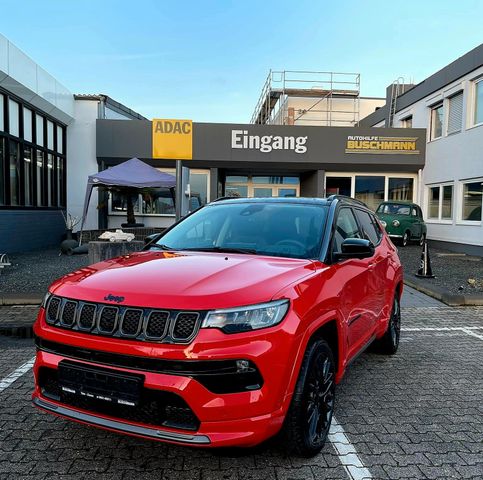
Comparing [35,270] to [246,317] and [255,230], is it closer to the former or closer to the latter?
[255,230]

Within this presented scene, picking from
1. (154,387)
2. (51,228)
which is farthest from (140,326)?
(51,228)

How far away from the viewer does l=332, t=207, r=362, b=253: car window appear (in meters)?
3.55

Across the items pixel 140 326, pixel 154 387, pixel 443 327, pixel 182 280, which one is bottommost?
pixel 443 327

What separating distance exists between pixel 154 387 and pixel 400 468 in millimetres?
1626

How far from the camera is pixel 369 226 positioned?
4.74 meters

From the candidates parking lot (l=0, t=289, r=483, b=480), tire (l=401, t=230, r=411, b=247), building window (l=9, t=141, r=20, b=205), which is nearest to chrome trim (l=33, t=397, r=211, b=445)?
parking lot (l=0, t=289, r=483, b=480)

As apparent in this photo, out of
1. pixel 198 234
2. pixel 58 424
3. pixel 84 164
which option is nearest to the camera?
pixel 58 424

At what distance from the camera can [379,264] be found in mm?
4352

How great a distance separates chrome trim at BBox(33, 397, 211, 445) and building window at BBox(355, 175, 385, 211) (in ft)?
59.5

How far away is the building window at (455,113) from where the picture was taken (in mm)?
16500

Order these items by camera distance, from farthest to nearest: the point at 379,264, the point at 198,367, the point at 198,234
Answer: the point at 379,264 → the point at 198,234 → the point at 198,367

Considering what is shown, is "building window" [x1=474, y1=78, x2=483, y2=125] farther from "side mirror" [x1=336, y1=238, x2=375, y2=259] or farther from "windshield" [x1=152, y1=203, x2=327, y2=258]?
"side mirror" [x1=336, y1=238, x2=375, y2=259]

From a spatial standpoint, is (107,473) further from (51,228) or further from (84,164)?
(84,164)

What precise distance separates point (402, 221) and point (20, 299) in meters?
13.8
